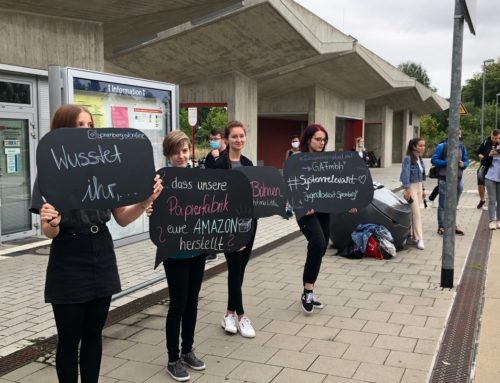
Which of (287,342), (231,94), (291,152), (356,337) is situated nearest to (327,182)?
(356,337)

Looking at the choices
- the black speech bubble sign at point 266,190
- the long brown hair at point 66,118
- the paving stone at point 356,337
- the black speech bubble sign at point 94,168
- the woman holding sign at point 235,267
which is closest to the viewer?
the black speech bubble sign at point 94,168

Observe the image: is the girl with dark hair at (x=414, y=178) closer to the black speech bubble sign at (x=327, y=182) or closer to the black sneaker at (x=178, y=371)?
the black speech bubble sign at (x=327, y=182)

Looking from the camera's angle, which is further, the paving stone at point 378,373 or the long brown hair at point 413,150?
the long brown hair at point 413,150

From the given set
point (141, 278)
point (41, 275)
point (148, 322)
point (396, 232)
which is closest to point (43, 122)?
point (41, 275)

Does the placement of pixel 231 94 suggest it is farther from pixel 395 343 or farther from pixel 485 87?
pixel 485 87

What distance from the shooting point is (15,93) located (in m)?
8.20

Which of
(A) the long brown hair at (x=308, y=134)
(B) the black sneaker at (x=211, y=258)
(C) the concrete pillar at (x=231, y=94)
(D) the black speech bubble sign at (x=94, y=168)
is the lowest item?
(B) the black sneaker at (x=211, y=258)

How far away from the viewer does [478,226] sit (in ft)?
32.9

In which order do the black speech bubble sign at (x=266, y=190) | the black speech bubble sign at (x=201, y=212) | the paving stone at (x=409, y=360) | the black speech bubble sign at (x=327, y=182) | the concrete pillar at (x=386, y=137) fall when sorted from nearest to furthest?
1. the black speech bubble sign at (x=201, y=212)
2. the paving stone at (x=409, y=360)
3. the black speech bubble sign at (x=266, y=190)
4. the black speech bubble sign at (x=327, y=182)
5. the concrete pillar at (x=386, y=137)

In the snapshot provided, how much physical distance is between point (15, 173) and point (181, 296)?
595cm

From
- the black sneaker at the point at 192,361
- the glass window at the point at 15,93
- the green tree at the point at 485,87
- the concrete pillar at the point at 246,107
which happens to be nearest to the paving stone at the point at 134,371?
the black sneaker at the point at 192,361

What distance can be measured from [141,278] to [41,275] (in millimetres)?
1223

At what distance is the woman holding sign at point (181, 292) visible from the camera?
350 cm

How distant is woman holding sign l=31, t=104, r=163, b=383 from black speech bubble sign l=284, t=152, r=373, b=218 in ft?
7.83
